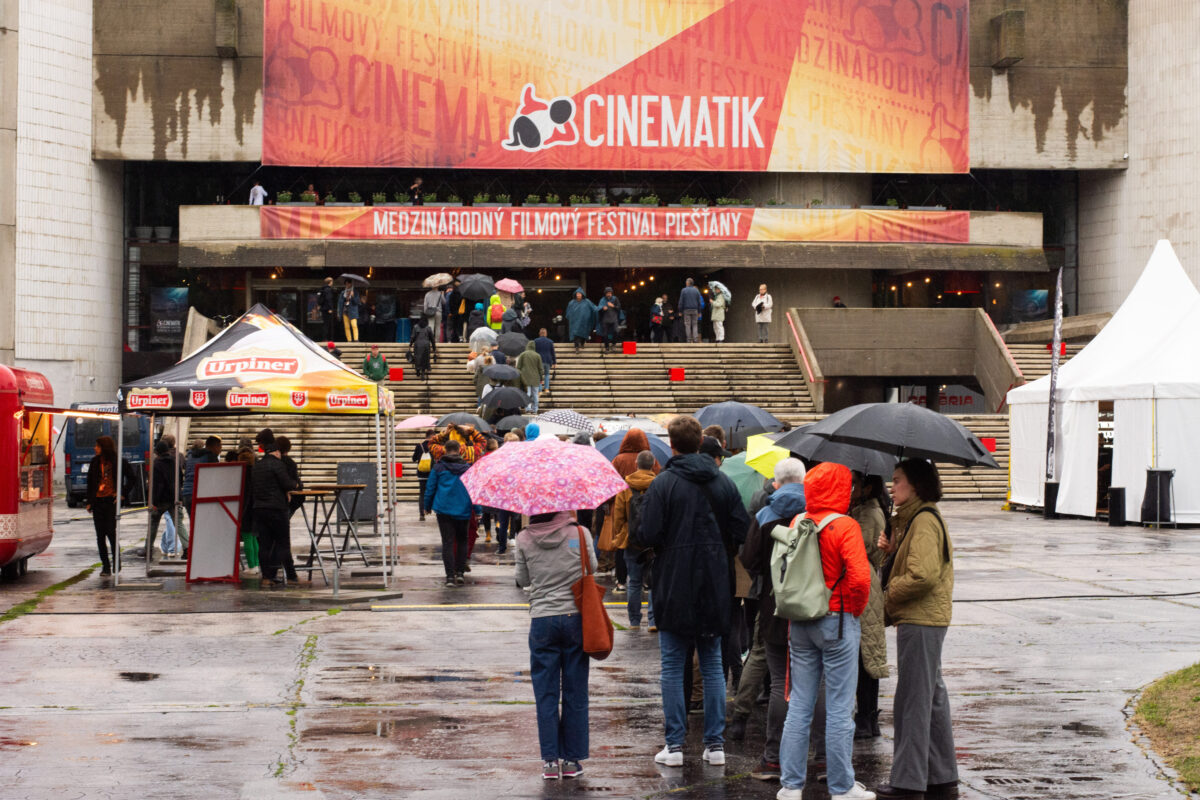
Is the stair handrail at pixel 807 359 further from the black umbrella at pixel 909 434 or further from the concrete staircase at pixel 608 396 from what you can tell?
the black umbrella at pixel 909 434

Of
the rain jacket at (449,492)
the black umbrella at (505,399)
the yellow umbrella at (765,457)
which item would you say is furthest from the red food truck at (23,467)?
the yellow umbrella at (765,457)

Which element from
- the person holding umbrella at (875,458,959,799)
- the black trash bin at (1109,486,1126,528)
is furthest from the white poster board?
the black trash bin at (1109,486,1126,528)

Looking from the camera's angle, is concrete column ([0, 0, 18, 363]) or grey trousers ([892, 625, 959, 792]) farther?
concrete column ([0, 0, 18, 363])

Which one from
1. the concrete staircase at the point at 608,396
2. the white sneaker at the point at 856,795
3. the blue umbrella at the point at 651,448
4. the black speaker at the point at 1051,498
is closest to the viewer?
the white sneaker at the point at 856,795

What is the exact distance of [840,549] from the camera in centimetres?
661

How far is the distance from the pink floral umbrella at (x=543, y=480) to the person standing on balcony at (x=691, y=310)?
30.9 metres

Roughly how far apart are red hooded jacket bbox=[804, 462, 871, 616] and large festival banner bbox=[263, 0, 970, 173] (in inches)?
1443

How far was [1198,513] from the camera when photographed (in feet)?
76.4

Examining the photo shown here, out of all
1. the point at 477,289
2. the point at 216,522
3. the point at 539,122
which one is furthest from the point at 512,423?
the point at 539,122

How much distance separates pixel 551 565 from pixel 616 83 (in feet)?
121

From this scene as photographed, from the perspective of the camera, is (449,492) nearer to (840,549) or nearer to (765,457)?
A: (765,457)

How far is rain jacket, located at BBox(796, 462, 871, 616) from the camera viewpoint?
21.6ft

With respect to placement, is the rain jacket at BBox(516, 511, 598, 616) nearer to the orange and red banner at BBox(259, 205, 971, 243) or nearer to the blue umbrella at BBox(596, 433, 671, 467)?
the blue umbrella at BBox(596, 433, 671, 467)

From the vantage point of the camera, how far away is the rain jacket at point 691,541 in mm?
7363
